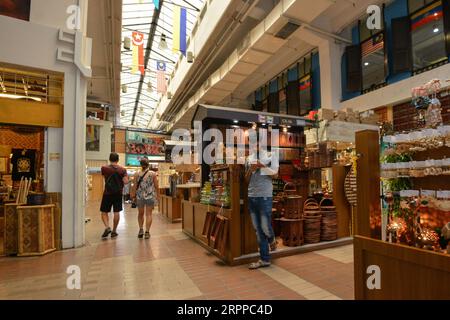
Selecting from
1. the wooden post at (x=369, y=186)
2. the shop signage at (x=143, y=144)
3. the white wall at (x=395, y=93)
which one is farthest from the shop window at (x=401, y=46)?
the shop signage at (x=143, y=144)

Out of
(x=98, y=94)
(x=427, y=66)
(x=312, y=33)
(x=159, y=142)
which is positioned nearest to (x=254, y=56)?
(x=312, y=33)

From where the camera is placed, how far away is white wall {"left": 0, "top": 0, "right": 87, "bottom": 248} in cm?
460

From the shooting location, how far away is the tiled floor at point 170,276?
2.78 m

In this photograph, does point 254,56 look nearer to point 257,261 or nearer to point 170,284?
point 257,261

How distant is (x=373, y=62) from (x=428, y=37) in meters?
Answer: 1.52

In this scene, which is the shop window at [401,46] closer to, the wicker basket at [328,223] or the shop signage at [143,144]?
the wicker basket at [328,223]

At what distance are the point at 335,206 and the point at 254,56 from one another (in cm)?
480

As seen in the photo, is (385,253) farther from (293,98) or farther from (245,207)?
(293,98)

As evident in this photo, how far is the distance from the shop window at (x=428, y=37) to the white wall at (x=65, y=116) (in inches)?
305

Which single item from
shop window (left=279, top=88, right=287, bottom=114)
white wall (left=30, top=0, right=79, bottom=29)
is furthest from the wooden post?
shop window (left=279, top=88, right=287, bottom=114)

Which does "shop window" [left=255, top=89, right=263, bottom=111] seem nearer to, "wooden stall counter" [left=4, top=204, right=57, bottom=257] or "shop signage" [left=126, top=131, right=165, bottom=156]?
"shop signage" [left=126, top=131, right=165, bottom=156]

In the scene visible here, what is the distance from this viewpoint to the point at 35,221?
4.40 meters

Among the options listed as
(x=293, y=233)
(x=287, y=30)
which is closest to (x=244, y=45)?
(x=287, y=30)

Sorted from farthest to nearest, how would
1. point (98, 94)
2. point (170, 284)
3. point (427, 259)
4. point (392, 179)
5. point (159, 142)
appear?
point (159, 142) < point (98, 94) < point (170, 284) < point (392, 179) < point (427, 259)
